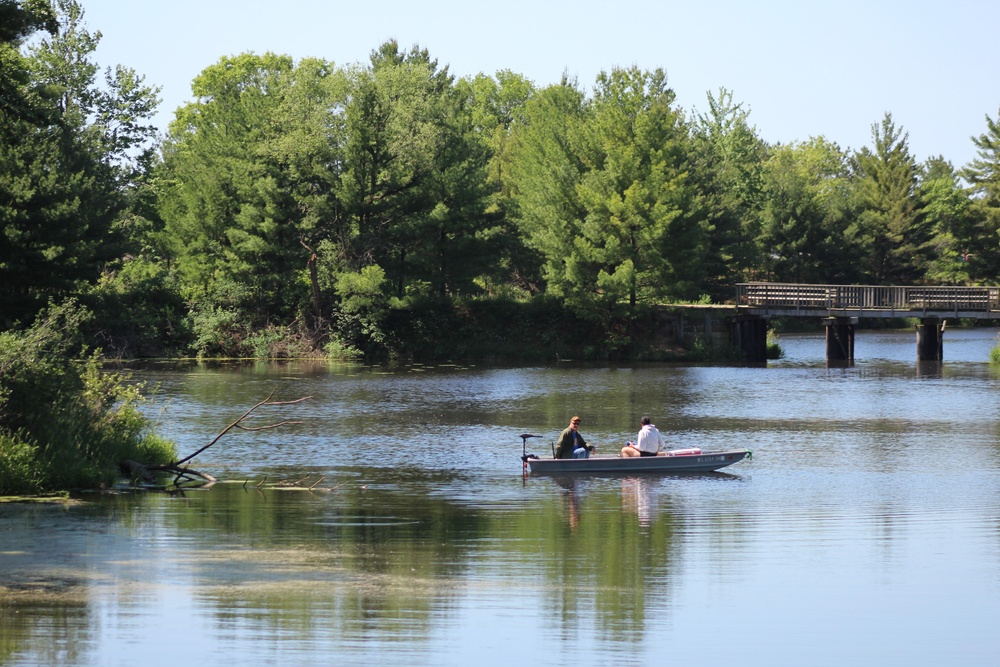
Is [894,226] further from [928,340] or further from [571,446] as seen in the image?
[571,446]

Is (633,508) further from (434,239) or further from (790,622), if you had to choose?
(434,239)

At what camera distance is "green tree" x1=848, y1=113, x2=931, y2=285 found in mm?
99500

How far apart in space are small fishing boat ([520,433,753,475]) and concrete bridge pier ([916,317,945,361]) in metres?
43.4

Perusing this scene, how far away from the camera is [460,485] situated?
28.9 meters

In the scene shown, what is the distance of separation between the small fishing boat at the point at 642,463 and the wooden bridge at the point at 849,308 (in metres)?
42.0

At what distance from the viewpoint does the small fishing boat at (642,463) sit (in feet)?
99.7

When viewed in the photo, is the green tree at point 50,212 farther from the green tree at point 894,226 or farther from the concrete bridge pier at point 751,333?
the green tree at point 894,226

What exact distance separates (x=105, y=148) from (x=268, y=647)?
65.2 metres

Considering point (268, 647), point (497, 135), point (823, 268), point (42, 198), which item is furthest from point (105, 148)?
point (268, 647)

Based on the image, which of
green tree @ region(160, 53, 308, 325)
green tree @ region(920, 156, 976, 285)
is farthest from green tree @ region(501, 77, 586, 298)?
green tree @ region(920, 156, 976, 285)

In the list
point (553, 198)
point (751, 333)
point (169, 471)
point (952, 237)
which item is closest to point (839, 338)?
point (751, 333)

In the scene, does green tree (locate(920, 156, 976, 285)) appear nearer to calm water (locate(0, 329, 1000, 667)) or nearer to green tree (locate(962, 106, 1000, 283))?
green tree (locate(962, 106, 1000, 283))

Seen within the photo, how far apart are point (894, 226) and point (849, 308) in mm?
29628

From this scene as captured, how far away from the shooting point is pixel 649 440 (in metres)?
30.9
